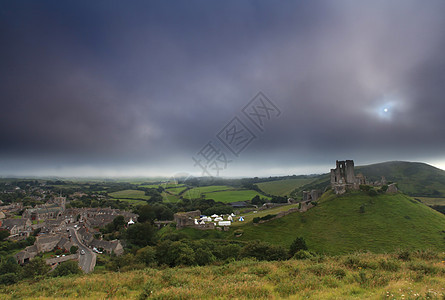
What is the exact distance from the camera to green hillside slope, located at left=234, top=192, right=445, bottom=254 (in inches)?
1231

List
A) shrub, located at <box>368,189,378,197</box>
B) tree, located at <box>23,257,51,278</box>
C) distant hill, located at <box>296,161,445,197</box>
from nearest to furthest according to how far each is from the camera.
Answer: tree, located at <box>23,257,51,278</box> → shrub, located at <box>368,189,378,197</box> → distant hill, located at <box>296,161,445,197</box>

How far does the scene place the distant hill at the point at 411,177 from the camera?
359ft

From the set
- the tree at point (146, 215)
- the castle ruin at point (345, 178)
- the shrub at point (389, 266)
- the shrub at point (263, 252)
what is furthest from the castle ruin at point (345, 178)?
the tree at point (146, 215)

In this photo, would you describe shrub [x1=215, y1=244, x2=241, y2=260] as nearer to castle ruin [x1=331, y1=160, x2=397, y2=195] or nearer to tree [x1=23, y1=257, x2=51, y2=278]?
tree [x1=23, y1=257, x2=51, y2=278]

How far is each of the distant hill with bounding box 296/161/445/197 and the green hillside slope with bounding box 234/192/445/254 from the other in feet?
285

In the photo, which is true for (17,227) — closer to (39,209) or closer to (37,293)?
(39,209)

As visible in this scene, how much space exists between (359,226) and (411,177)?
451ft

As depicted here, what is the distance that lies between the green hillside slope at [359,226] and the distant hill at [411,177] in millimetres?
86941

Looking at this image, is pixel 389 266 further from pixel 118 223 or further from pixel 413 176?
pixel 413 176

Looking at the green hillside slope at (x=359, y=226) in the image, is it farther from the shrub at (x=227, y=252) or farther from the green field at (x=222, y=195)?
the green field at (x=222, y=195)

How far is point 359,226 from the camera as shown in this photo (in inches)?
1387

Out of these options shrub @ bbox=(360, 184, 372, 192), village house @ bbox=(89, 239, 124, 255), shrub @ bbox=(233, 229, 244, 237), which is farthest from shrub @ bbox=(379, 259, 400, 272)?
village house @ bbox=(89, 239, 124, 255)

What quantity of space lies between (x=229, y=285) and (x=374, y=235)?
3487 cm

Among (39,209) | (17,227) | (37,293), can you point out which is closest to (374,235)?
(37,293)
